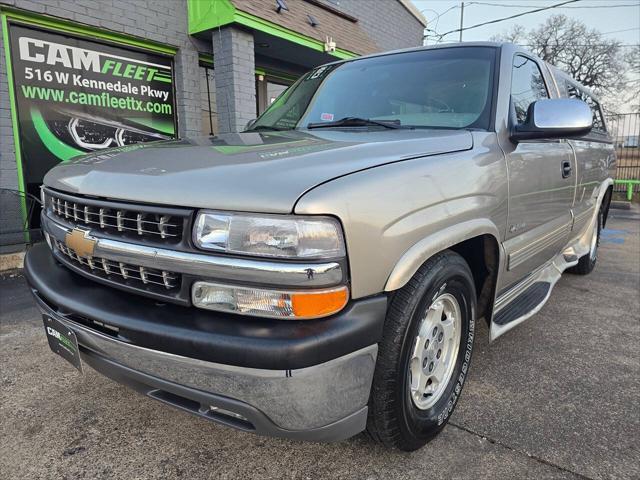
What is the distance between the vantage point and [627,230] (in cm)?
853

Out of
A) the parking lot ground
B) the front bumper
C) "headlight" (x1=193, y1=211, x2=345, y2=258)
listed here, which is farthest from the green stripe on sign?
"headlight" (x1=193, y1=211, x2=345, y2=258)

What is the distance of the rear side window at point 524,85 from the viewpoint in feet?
9.05

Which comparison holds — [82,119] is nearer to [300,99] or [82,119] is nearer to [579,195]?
[300,99]

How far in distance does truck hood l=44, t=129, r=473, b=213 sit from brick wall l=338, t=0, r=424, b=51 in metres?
8.33

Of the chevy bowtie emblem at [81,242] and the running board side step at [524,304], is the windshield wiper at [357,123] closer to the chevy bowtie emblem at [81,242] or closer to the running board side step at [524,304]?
the running board side step at [524,304]

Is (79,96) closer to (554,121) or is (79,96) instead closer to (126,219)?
(126,219)

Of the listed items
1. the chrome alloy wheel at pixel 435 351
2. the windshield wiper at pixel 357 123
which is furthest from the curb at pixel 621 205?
the chrome alloy wheel at pixel 435 351

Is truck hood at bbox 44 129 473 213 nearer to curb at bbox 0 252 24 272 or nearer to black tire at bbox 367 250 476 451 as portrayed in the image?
black tire at bbox 367 250 476 451

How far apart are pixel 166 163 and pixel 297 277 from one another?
0.75 metres

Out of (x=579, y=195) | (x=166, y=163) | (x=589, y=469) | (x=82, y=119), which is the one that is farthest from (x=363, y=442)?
(x=82, y=119)

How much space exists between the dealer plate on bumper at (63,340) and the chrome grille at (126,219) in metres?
0.42

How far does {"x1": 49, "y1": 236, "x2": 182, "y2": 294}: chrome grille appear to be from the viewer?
5.32ft

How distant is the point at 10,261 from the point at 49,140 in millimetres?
1586

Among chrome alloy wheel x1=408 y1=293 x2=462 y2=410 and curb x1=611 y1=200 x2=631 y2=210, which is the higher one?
chrome alloy wheel x1=408 y1=293 x2=462 y2=410
